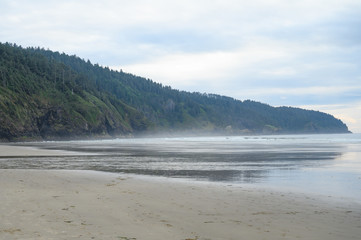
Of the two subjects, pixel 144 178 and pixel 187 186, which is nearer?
pixel 187 186

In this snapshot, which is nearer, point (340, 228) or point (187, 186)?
point (340, 228)

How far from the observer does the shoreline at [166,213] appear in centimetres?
1014

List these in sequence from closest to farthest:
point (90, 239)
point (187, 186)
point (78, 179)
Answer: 1. point (90, 239)
2. point (187, 186)
3. point (78, 179)

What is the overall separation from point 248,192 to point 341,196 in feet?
14.9

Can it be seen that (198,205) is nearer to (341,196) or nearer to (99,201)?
(99,201)

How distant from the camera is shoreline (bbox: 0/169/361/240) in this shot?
33.3ft

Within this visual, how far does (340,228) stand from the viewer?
36.0 feet

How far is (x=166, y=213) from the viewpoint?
1291 cm

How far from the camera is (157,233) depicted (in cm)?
1010

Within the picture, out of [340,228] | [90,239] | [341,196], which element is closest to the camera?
[90,239]

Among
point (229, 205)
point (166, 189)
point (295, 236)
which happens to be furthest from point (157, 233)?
point (166, 189)

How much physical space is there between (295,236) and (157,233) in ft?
13.6

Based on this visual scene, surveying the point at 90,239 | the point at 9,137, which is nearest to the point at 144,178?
the point at 90,239

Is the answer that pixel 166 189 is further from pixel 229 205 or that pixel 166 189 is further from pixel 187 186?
pixel 229 205
